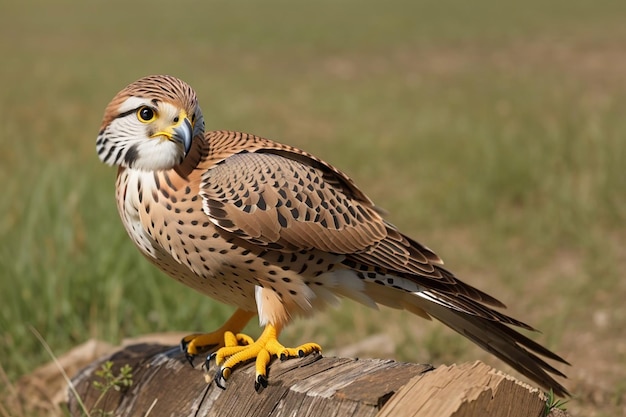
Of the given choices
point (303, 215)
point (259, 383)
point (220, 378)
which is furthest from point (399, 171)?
point (259, 383)

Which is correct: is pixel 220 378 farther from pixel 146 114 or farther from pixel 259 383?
pixel 146 114

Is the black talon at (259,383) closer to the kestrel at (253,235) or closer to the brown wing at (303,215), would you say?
the kestrel at (253,235)

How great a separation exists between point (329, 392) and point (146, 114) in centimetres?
126

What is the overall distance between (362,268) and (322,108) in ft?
44.1

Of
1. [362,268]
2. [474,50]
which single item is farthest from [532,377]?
[474,50]

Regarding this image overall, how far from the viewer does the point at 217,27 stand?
33875mm

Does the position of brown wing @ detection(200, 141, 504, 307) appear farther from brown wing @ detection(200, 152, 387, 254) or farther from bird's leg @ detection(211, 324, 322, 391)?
bird's leg @ detection(211, 324, 322, 391)

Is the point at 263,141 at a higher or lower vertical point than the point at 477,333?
higher

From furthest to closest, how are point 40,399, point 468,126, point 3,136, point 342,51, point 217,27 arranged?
1. point 217,27
2. point 342,51
3. point 468,126
4. point 3,136
5. point 40,399

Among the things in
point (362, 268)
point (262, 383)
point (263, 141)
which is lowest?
point (262, 383)

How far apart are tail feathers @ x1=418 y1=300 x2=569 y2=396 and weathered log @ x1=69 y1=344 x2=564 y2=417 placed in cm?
71

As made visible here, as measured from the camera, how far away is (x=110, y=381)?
336 cm

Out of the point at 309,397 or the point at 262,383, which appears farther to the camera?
the point at 262,383

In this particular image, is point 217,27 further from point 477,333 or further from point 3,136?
point 477,333
